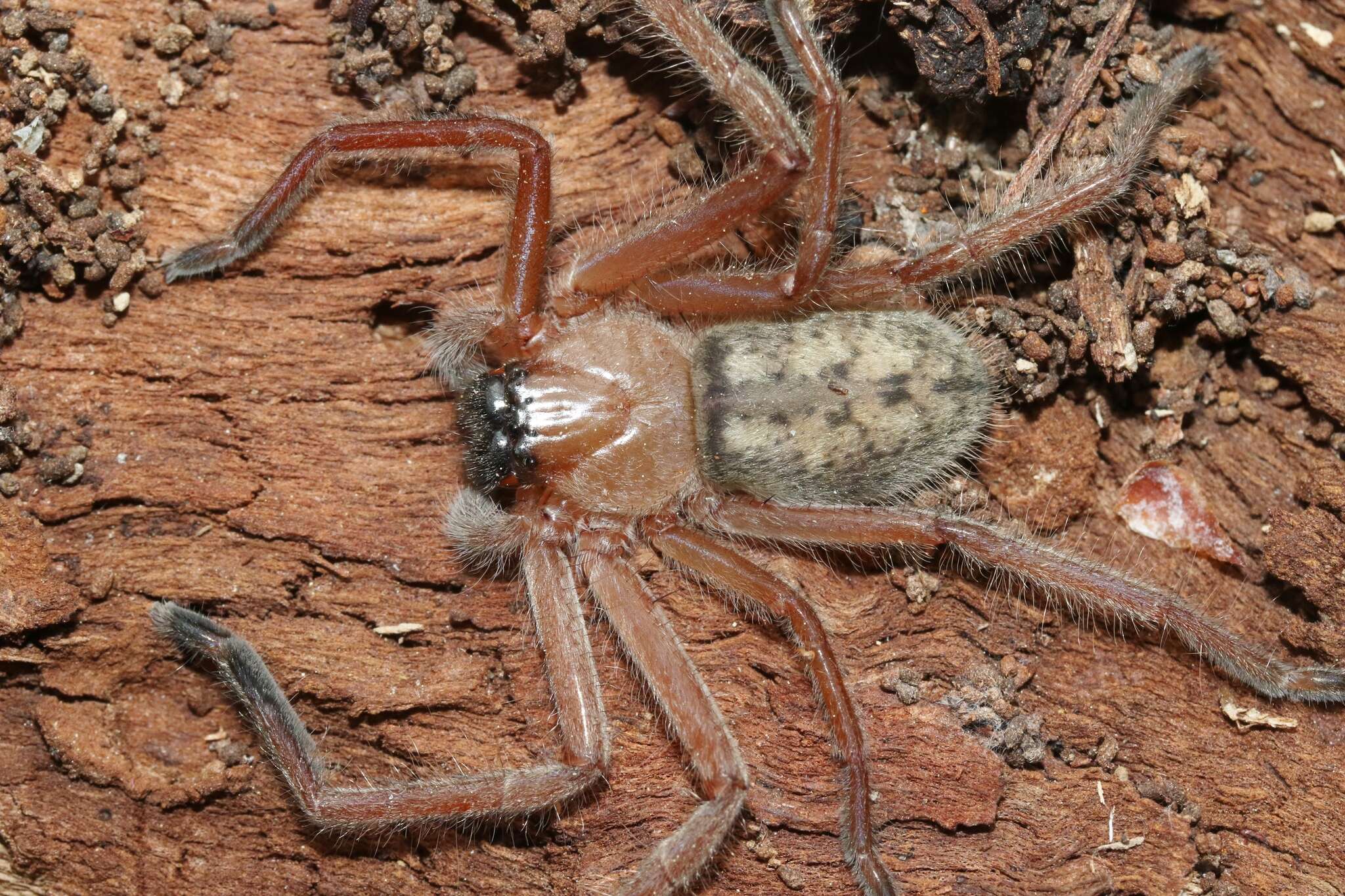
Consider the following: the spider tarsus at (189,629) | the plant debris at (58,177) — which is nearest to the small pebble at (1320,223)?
the spider tarsus at (189,629)

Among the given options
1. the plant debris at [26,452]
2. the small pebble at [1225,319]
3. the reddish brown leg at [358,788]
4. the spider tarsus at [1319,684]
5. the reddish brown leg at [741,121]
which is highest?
the reddish brown leg at [741,121]

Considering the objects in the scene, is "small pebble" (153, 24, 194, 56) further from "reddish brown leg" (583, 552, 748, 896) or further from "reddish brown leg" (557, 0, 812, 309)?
"reddish brown leg" (583, 552, 748, 896)

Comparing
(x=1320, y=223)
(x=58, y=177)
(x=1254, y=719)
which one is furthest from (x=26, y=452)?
(x=1320, y=223)

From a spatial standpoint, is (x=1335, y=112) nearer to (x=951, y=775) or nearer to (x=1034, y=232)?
(x=1034, y=232)

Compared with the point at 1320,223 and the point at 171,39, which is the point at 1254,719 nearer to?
the point at 1320,223

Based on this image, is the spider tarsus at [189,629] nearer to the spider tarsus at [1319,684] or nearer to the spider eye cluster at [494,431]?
the spider eye cluster at [494,431]

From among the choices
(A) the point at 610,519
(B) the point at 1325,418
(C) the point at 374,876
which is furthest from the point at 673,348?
(B) the point at 1325,418
